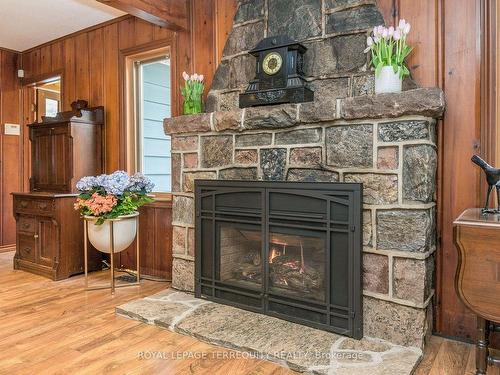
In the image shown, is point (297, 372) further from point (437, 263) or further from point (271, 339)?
point (437, 263)

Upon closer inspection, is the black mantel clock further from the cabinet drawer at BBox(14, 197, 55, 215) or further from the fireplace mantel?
the cabinet drawer at BBox(14, 197, 55, 215)

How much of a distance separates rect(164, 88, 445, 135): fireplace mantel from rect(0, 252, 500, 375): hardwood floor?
1.31 metres

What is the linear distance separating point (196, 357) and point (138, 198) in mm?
1616

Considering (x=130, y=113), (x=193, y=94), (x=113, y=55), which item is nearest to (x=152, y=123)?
(x=130, y=113)

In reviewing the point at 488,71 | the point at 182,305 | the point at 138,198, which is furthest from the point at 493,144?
the point at 138,198

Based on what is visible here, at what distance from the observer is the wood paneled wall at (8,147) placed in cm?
470

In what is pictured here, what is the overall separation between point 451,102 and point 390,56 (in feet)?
1.47

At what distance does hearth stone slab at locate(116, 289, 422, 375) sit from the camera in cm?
185

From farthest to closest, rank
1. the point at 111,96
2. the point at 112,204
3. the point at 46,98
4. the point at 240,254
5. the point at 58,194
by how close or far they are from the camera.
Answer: the point at 46,98 → the point at 111,96 → the point at 58,194 → the point at 112,204 → the point at 240,254

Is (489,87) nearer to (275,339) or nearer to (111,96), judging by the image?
(275,339)

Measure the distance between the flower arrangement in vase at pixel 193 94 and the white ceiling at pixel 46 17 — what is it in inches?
53.3

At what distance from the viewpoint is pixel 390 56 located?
2055 millimetres

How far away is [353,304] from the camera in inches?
84.0

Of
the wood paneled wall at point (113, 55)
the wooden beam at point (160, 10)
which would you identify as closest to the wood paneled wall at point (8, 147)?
the wood paneled wall at point (113, 55)
